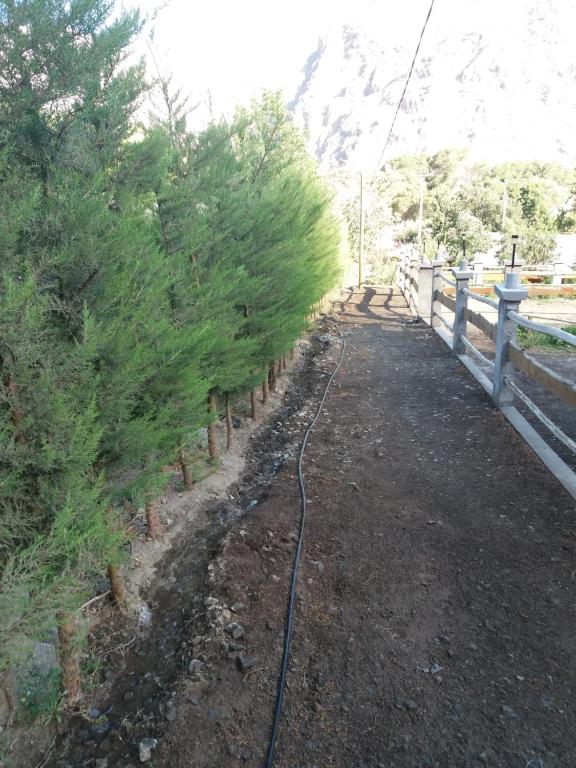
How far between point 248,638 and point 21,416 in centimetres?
174

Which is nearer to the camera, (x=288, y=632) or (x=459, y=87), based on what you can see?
(x=288, y=632)

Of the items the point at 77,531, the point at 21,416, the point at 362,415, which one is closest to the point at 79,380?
the point at 21,416

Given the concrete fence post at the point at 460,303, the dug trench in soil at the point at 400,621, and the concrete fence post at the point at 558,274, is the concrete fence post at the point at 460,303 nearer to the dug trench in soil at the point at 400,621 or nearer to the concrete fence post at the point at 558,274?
the dug trench in soil at the point at 400,621

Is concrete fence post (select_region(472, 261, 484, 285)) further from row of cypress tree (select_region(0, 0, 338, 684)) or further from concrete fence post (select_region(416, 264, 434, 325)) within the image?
row of cypress tree (select_region(0, 0, 338, 684))

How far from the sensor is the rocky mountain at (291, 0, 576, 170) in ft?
452

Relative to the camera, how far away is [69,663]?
2891 mm

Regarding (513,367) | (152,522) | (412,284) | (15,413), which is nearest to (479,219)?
(412,284)

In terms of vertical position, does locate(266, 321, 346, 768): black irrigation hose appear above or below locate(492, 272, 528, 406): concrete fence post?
below

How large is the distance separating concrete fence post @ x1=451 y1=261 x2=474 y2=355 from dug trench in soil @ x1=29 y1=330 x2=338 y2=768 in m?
5.33

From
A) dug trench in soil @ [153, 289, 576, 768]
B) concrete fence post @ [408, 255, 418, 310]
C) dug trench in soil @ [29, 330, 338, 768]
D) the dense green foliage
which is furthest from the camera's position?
the dense green foliage

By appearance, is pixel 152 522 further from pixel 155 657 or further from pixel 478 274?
pixel 478 274

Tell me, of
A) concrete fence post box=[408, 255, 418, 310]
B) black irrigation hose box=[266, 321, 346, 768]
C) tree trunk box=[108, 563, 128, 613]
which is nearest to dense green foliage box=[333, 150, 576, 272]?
concrete fence post box=[408, 255, 418, 310]

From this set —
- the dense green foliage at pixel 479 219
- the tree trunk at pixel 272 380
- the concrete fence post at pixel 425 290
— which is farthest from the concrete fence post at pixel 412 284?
the tree trunk at pixel 272 380

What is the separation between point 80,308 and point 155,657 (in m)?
2.04
